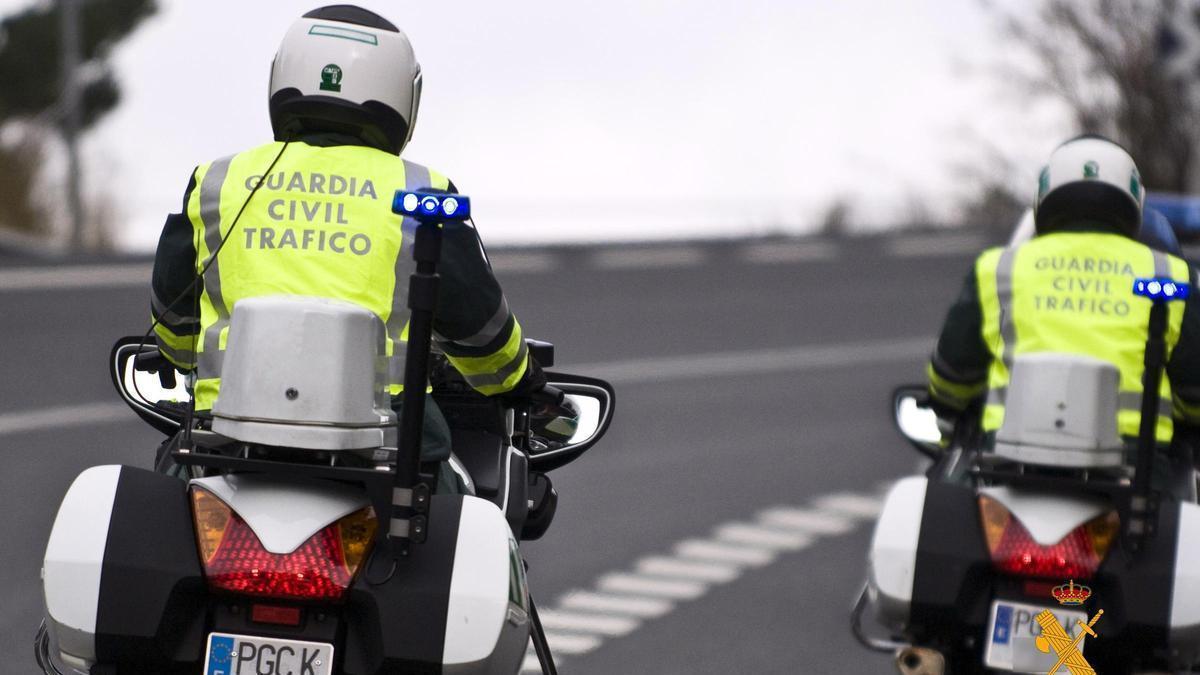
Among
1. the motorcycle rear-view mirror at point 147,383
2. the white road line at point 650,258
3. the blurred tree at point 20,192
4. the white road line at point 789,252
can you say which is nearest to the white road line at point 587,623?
the motorcycle rear-view mirror at point 147,383

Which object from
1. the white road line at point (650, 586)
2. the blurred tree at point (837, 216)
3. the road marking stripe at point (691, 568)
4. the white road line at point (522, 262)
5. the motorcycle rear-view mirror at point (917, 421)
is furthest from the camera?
the blurred tree at point (837, 216)

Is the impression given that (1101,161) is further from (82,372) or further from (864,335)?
(864,335)

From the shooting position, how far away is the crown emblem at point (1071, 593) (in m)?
6.73

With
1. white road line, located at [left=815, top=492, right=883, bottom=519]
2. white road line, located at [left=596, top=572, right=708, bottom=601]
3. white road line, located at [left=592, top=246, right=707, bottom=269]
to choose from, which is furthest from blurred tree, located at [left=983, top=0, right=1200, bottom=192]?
white road line, located at [left=596, top=572, right=708, bottom=601]

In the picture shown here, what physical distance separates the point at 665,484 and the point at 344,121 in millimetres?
9236

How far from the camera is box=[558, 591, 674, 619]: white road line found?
35.6ft

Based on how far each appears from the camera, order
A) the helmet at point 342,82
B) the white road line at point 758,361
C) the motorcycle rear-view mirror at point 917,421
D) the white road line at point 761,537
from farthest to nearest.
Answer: the white road line at point 758,361
the white road line at point 761,537
the motorcycle rear-view mirror at point 917,421
the helmet at point 342,82

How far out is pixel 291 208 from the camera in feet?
18.0

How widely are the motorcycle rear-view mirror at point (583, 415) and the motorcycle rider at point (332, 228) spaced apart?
446mm

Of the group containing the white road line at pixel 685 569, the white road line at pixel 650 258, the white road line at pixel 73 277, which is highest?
the white road line at pixel 685 569

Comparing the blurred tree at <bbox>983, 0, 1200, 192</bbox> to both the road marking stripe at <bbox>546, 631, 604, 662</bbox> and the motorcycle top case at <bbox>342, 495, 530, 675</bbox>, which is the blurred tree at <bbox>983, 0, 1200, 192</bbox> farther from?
the motorcycle top case at <bbox>342, 495, 530, 675</bbox>

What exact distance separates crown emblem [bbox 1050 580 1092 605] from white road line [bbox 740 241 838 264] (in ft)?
73.1

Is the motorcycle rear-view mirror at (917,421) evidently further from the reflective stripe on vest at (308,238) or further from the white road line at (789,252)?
the white road line at (789,252)

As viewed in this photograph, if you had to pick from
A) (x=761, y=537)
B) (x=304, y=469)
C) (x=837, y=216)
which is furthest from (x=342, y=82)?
(x=837, y=216)
